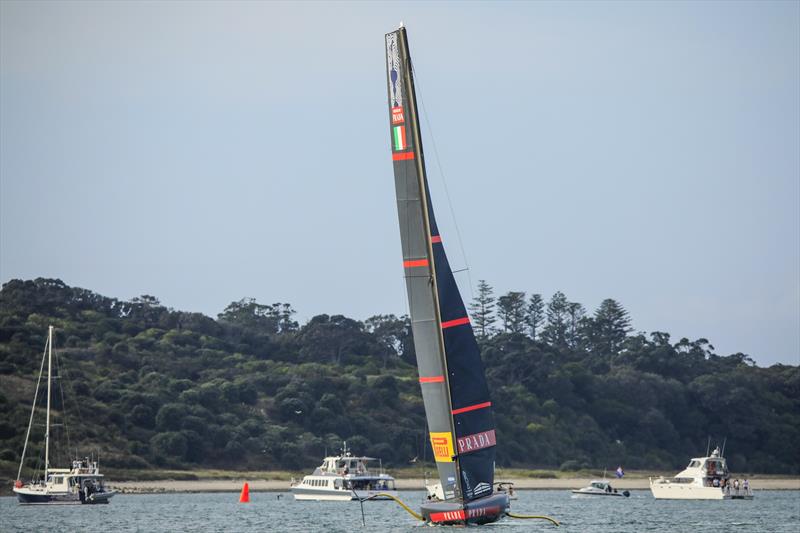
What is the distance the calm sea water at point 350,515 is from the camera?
53.2 metres

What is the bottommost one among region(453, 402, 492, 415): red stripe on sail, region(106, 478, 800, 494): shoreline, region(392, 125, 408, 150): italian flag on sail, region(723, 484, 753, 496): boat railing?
region(723, 484, 753, 496): boat railing

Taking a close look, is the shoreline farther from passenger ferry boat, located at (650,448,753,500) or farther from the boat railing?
the boat railing

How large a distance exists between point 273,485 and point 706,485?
35.8 metres

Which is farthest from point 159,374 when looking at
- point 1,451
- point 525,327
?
point 525,327

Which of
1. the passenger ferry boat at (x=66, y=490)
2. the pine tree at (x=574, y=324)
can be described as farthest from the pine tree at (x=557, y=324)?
the passenger ferry boat at (x=66, y=490)

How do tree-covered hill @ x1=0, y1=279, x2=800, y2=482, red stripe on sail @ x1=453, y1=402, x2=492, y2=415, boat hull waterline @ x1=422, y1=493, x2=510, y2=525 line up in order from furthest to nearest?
tree-covered hill @ x1=0, y1=279, x2=800, y2=482 < red stripe on sail @ x1=453, y1=402, x2=492, y2=415 < boat hull waterline @ x1=422, y1=493, x2=510, y2=525

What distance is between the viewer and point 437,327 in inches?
1543

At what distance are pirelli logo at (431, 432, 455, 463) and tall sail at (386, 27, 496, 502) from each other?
0.10ft

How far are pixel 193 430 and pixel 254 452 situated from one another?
566 centimetres

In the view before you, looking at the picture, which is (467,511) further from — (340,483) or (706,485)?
(706,485)

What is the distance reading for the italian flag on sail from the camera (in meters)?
39.2

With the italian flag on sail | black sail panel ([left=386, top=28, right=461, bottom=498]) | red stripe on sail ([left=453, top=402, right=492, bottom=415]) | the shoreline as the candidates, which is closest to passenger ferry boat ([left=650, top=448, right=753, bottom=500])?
the shoreline

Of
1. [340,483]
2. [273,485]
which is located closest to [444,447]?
[340,483]

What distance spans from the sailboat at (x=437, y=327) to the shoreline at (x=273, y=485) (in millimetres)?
55058
